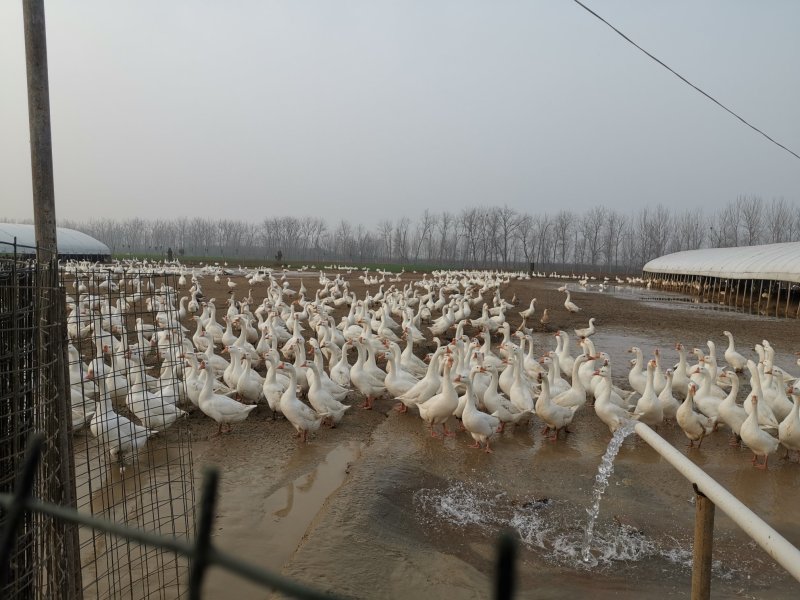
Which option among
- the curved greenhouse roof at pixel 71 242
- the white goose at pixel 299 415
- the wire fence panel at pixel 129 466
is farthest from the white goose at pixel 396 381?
the curved greenhouse roof at pixel 71 242

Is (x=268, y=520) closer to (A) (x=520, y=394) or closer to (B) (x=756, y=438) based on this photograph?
(A) (x=520, y=394)

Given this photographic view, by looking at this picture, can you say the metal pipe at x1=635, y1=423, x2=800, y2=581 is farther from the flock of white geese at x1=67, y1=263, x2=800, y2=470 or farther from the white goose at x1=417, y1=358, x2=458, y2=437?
the white goose at x1=417, y1=358, x2=458, y2=437

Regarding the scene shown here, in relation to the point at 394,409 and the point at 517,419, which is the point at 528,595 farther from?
the point at 394,409

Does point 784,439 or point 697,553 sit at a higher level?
point 697,553

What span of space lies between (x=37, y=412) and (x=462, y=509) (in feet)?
13.6

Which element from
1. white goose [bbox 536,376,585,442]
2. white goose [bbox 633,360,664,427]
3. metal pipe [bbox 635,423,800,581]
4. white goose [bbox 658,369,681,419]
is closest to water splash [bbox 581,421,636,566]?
white goose [bbox 633,360,664,427]

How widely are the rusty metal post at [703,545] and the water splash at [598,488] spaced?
1376 mm

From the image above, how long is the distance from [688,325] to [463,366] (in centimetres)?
1352

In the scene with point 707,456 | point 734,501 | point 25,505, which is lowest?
point 707,456

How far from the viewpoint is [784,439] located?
7426 mm

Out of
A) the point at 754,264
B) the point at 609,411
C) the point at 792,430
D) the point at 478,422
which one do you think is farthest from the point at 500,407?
the point at 754,264

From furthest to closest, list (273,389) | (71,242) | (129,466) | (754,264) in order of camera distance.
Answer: (71,242)
(754,264)
(273,389)
(129,466)

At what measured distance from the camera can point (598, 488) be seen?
21.4ft

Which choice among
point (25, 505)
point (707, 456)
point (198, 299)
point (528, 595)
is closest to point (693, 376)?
point (707, 456)
